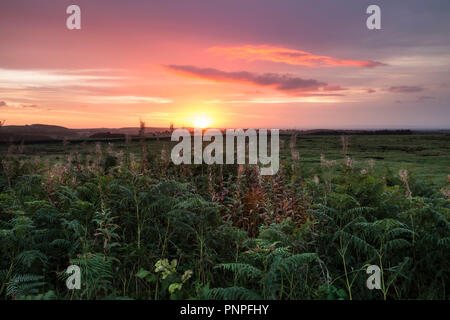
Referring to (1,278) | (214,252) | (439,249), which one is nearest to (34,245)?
(1,278)

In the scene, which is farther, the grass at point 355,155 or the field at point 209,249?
the grass at point 355,155

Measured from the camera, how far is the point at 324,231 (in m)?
5.39

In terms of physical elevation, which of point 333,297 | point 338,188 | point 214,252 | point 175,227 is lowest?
point 333,297

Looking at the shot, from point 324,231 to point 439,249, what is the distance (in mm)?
1633

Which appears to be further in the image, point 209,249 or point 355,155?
point 355,155

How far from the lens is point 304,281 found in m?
4.38

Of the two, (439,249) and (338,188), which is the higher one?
(338,188)

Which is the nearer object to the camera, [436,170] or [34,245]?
[34,245]

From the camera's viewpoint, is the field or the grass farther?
the grass

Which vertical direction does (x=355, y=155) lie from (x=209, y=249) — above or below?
above
